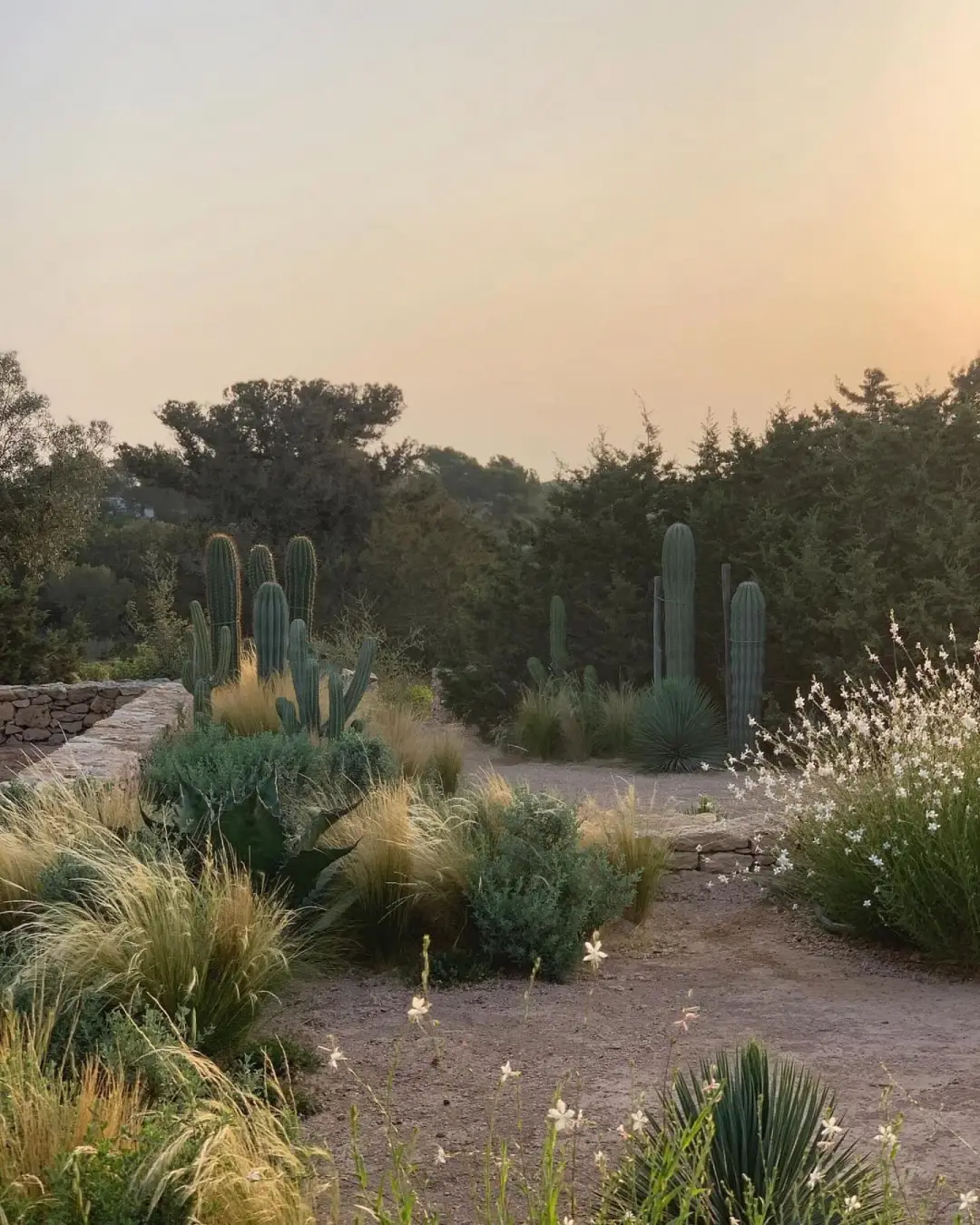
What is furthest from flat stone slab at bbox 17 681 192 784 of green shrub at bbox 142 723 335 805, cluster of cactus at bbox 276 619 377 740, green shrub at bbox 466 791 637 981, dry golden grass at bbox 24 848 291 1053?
green shrub at bbox 466 791 637 981

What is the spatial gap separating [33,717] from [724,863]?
9543 mm

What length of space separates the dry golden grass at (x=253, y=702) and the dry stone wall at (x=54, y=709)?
7.92 ft

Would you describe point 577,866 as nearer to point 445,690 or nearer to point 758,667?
point 758,667

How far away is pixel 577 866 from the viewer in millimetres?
5746

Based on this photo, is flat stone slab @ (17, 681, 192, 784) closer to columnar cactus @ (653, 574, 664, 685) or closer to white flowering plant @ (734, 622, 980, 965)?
white flowering plant @ (734, 622, 980, 965)

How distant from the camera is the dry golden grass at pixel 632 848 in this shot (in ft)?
21.3

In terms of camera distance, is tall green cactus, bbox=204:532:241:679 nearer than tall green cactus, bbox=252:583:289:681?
No

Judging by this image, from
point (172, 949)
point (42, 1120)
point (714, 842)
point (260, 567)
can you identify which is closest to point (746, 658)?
point (714, 842)

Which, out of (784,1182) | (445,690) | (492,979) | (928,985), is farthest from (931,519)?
(784,1182)

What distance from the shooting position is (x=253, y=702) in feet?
36.8

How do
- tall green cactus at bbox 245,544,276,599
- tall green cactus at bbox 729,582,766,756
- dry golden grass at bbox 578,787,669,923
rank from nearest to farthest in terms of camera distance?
dry golden grass at bbox 578,787,669,923 < tall green cactus at bbox 729,582,766,756 < tall green cactus at bbox 245,544,276,599

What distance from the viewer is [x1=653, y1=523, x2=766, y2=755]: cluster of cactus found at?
12539 millimetres

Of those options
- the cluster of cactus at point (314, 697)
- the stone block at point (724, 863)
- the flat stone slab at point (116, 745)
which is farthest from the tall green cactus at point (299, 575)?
the stone block at point (724, 863)

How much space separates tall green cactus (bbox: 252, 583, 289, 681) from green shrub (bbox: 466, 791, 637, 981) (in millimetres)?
6617
